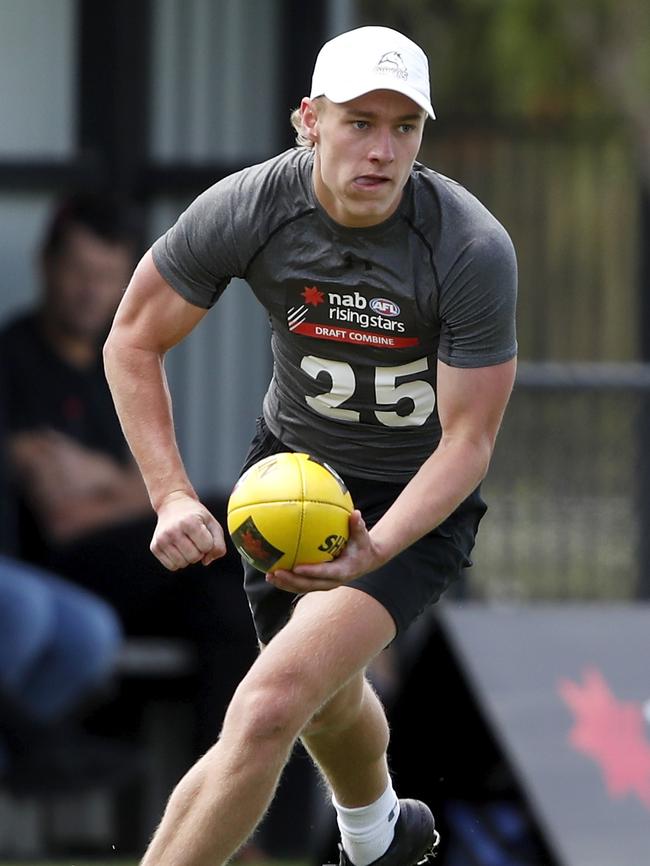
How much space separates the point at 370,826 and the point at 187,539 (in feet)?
4.41

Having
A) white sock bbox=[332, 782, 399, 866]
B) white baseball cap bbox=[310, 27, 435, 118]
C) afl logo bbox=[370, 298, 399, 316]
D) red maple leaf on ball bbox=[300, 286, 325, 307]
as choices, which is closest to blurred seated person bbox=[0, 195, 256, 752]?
white sock bbox=[332, 782, 399, 866]

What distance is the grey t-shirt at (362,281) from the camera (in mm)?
5125

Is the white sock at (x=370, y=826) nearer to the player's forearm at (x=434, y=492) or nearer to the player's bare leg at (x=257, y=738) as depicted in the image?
the player's bare leg at (x=257, y=738)

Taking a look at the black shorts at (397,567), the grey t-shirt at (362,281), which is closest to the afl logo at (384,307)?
the grey t-shirt at (362,281)

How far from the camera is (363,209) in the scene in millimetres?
5051

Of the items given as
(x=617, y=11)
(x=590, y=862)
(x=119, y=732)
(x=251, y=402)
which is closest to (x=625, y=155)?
(x=617, y=11)

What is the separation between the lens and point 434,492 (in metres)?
5.14

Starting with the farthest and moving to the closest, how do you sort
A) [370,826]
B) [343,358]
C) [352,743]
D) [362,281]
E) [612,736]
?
[612,736] < [370,826] < [352,743] < [343,358] < [362,281]

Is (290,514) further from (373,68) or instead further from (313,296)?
(373,68)

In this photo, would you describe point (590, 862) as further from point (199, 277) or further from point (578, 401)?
point (578, 401)

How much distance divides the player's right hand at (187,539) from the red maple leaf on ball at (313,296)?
646 mm

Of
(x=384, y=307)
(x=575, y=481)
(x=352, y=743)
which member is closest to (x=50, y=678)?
(x=575, y=481)

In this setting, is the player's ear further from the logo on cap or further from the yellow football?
the yellow football

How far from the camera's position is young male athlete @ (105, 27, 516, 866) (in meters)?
5.04
